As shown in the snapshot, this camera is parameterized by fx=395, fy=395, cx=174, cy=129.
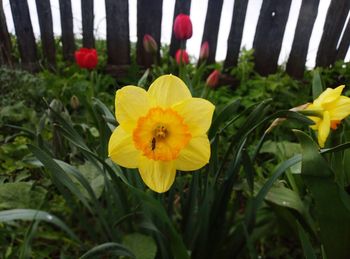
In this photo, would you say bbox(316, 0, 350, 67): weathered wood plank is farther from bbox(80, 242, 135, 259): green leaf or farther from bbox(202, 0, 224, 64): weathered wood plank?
bbox(80, 242, 135, 259): green leaf

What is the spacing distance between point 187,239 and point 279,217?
0.91 ft

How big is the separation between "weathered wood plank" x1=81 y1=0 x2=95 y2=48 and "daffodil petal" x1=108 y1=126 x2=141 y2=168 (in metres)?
2.20

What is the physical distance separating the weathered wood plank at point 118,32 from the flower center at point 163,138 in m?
2.12

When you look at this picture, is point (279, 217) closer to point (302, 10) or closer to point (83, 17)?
point (302, 10)

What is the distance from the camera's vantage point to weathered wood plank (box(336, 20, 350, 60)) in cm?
265

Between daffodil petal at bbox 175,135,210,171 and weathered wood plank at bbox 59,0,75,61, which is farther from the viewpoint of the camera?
weathered wood plank at bbox 59,0,75,61

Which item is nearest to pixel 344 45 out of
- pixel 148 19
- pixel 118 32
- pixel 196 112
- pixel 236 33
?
pixel 236 33

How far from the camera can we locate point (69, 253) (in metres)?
1.28

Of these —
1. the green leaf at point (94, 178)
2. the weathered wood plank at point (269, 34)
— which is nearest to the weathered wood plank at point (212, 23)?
the weathered wood plank at point (269, 34)

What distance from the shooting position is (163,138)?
0.75 m

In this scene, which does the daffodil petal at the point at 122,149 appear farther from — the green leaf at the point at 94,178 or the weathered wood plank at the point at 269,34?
the weathered wood plank at the point at 269,34

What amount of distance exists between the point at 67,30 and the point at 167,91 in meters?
2.35

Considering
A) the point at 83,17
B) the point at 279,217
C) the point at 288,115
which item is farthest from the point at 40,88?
the point at 288,115

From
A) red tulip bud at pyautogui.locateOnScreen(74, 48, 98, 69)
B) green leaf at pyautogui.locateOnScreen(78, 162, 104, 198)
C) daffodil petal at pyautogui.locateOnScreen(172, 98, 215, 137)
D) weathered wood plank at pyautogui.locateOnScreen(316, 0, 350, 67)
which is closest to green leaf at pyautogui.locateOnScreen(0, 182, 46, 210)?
green leaf at pyautogui.locateOnScreen(78, 162, 104, 198)
